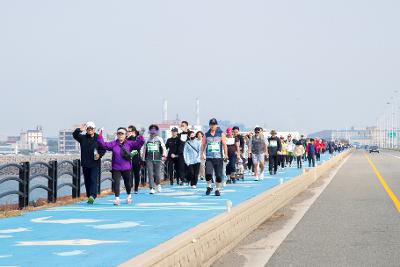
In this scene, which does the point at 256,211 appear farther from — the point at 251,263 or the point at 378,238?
the point at 251,263

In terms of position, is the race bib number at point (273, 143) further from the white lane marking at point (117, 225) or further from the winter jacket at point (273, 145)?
the white lane marking at point (117, 225)

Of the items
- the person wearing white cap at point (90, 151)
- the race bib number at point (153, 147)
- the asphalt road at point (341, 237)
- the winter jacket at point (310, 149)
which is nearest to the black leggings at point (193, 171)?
the race bib number at point (153, 147)

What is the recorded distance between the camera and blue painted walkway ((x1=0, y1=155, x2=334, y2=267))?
351 inches

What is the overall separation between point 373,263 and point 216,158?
33.0 ft

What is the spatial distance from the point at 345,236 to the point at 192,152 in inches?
444

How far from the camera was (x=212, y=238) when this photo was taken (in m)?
9.05

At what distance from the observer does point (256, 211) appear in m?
12.9

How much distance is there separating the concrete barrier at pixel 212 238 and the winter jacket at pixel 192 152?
6542 millimetres

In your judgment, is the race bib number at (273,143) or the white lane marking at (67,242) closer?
the white lane marking at (67,242)

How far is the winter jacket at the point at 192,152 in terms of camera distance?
73.4 feet

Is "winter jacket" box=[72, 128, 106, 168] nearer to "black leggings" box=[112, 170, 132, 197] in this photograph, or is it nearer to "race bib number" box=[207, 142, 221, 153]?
"black leggings" box=[112, 170, 132, 197]

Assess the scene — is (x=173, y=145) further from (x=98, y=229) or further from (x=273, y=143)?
(x=98, y=229)

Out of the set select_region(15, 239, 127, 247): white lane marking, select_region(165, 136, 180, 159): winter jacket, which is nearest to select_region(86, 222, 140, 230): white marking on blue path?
select_region(15, 239, 127, 247): white lane marking

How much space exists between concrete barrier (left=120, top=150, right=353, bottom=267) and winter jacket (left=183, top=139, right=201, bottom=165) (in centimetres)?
654
